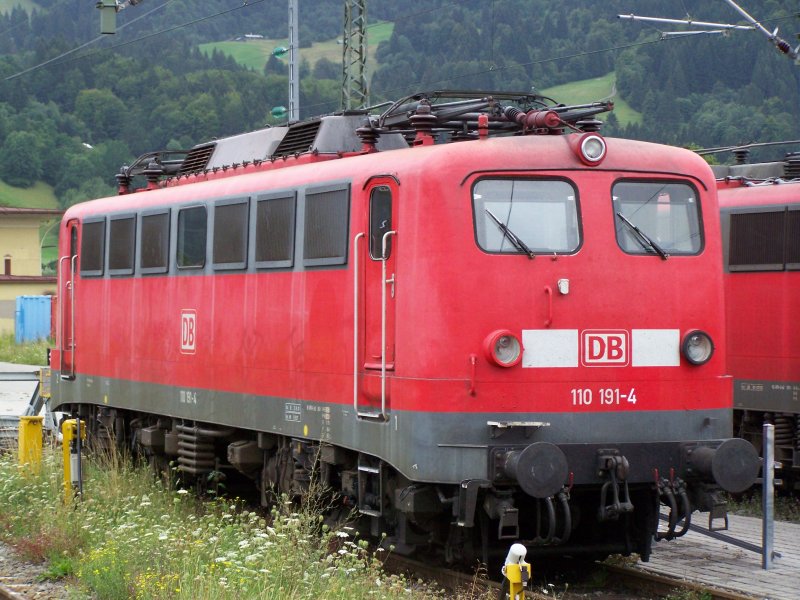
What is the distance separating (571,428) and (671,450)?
792 mm

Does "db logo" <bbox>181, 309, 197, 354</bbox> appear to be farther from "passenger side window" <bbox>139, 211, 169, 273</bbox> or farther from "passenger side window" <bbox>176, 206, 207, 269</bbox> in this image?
"passenger side window" <bbox>139, 211, 169, 273</bbox>

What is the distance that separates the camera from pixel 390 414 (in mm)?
10281

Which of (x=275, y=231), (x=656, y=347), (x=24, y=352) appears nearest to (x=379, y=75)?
(x=24, y=352)

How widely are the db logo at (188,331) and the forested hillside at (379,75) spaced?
58.2 m

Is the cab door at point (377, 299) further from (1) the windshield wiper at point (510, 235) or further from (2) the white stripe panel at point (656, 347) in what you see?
(2) the white stripe panel at point (656, 347)

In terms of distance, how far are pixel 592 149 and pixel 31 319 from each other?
44144mm

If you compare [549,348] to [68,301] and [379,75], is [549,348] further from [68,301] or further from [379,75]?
[379,75]

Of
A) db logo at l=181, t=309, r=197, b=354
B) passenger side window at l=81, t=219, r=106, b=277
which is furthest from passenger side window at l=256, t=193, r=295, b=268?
passenger side window at l=81, t=219, r=106, b=277

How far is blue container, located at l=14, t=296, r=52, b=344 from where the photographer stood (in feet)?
171

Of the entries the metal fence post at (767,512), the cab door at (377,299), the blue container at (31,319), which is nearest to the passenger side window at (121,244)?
the cab door at (377,299)

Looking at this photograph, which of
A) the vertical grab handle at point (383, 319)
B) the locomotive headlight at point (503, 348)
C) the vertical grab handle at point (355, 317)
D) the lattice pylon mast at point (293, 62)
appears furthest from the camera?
the lattice pylon mast at point (293, 62)

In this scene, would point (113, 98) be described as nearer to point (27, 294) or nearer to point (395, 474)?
point (27, 294)

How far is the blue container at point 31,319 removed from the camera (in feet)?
171

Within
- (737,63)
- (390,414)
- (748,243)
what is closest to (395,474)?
(390,414)
